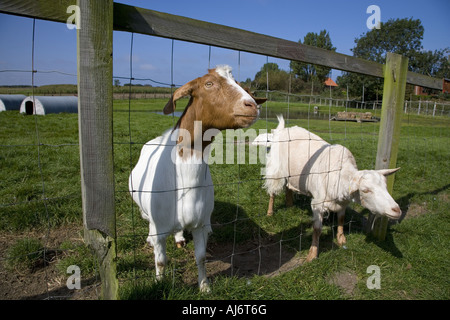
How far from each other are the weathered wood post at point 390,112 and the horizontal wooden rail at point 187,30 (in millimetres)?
996

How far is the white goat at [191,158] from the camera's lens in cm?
224

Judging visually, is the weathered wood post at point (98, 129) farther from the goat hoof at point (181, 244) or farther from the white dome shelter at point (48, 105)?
the white dome shelter at point (48, 105)

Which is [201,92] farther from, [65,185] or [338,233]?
[65,185]

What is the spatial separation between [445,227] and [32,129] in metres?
11.3

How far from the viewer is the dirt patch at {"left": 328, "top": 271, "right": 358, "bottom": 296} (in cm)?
290

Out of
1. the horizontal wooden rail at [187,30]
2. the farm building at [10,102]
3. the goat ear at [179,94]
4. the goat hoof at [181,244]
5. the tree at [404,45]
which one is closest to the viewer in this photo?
the horizontal wooden rail at [187,30]

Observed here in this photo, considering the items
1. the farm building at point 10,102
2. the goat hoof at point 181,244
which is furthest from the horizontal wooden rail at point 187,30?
the farm building at point 10,102

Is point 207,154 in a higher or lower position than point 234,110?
lower

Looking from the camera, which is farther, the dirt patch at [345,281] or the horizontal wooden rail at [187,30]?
the dirt patch at [345,281]

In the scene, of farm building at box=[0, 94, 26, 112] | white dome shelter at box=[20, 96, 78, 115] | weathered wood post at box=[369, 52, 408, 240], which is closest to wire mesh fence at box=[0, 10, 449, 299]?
weathered wood post at box=[369, 52, 408, 240]

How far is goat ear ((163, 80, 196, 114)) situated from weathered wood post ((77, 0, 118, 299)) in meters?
0.61
